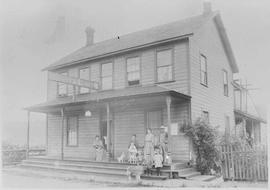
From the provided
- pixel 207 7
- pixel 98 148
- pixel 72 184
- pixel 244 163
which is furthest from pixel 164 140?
pixel 207 7

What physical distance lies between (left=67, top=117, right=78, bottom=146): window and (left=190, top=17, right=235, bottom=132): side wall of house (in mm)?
7110

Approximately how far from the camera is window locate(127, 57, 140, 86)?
16.8 meters

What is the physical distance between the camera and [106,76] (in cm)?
1820

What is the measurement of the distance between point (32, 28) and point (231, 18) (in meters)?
7.12

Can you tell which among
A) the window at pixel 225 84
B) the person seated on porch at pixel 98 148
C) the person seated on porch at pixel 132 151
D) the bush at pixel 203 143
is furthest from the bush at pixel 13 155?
the window at pixel 225 84

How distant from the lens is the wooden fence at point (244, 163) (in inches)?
480

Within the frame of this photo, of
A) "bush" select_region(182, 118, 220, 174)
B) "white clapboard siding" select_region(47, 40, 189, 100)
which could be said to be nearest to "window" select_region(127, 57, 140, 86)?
"white clapboard siding" select_region(47, 40, 189, 100)

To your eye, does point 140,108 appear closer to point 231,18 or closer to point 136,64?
point 136,64

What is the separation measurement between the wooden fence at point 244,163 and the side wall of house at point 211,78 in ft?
8.13

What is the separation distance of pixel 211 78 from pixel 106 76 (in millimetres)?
5433

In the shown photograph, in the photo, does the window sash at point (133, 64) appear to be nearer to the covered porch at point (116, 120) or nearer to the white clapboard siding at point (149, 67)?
the white clapboard siding at point (149, 67)

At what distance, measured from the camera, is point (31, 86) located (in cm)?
1470

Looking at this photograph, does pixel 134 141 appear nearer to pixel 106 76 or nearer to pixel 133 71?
pixel 133 71

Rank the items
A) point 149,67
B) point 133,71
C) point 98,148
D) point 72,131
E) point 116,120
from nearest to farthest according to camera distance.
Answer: point 149,67, point 98,148, point 133,71, point 116,120, point 72,131
